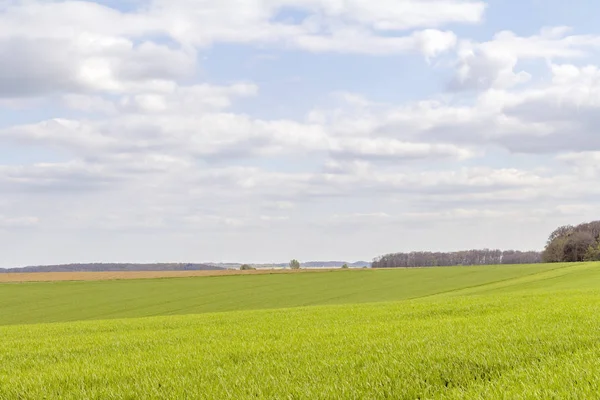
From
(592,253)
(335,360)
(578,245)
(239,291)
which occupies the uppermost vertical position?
(578,245)

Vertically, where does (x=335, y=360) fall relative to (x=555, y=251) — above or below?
below

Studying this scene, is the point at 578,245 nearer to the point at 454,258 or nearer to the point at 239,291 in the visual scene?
the point at 454,258

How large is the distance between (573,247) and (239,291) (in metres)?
83.9

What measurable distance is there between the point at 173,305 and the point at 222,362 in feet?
147

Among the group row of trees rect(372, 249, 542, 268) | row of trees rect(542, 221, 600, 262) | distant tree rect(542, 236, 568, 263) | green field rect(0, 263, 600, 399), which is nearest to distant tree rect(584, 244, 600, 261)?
row of trees rect(542, 221, 600, 262)

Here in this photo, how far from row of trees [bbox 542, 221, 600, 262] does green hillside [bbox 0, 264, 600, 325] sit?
4278 centimetres

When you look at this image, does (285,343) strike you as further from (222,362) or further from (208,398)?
(208,398)

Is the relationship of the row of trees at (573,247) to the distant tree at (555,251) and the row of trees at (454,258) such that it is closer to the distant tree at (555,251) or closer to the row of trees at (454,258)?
the distant tree at (555,251)

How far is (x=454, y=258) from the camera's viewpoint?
614ft

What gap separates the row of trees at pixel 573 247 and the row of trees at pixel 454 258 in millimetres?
52169

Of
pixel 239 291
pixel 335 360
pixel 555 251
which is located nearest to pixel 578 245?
pixel 555 251

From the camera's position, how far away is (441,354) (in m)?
9.03

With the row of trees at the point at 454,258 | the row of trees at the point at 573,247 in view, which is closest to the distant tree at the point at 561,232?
the row of trees at the point at 573,247

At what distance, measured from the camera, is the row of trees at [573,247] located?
383ft
